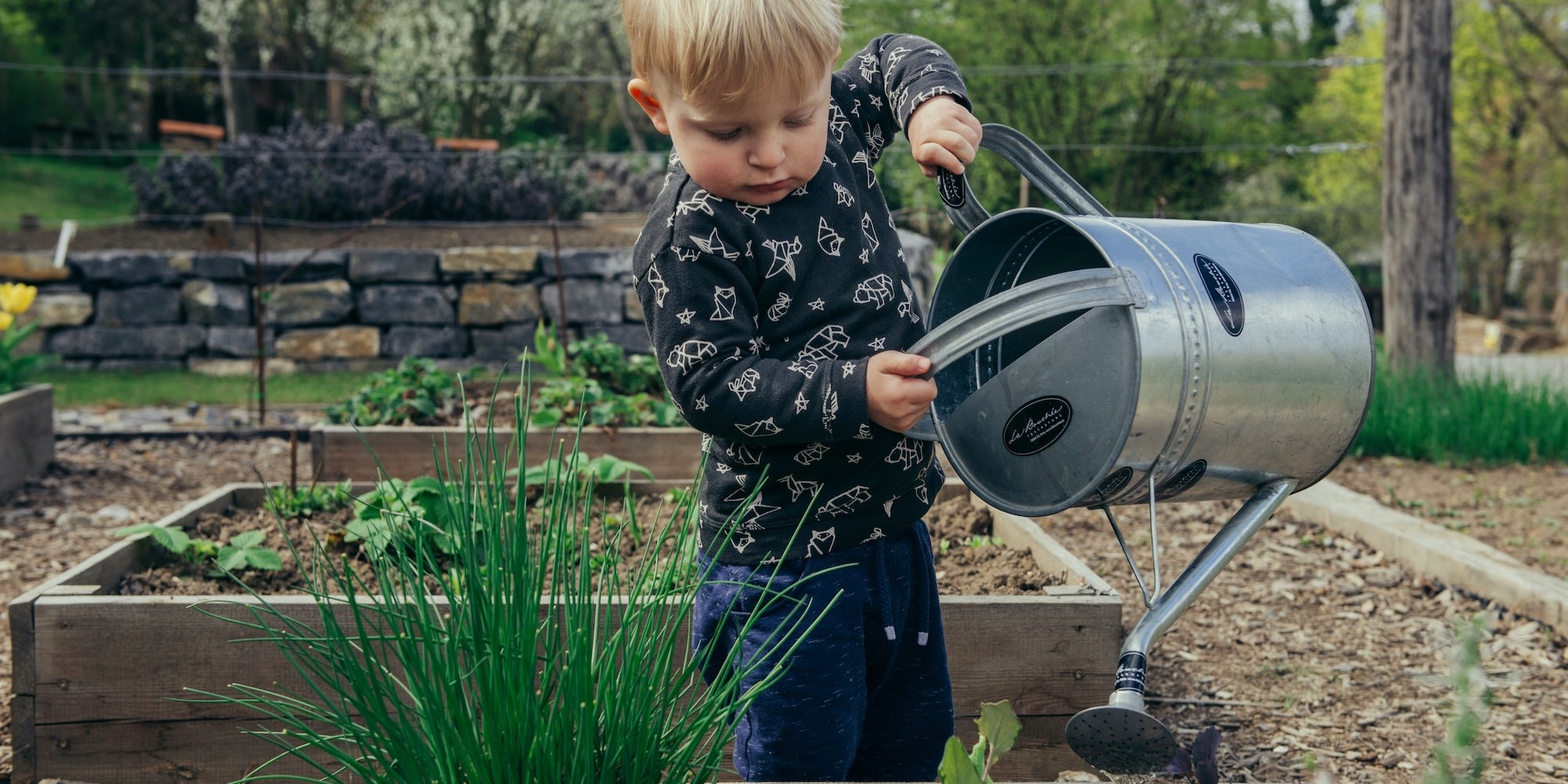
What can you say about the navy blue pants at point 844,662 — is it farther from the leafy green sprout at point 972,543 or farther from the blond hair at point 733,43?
the leafy green sprout at point 972,543

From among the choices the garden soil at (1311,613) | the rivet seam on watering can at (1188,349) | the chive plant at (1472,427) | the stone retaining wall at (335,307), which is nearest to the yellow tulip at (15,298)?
the garden soil at (1311,613)

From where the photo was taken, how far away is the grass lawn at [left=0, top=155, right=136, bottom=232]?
48.8 feet

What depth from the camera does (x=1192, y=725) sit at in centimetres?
240

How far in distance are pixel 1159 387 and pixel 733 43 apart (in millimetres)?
551

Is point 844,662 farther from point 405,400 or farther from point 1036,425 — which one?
point 405,400

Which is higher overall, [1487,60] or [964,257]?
[1487,60]

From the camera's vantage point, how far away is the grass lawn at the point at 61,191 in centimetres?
1486

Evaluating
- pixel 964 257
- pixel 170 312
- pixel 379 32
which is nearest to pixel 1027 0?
pixel 170 312

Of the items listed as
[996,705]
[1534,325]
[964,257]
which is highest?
[964,257]

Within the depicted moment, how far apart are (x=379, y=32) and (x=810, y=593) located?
55.0ft

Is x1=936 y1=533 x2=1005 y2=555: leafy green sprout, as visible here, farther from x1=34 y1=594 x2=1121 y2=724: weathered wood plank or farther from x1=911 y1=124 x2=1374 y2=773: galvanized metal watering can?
x1=911 y1=124 x2=1374 y2=773: galvanized metal watering can

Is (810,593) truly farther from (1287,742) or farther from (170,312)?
(170,312)

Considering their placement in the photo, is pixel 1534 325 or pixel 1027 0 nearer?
pixel 1027 0

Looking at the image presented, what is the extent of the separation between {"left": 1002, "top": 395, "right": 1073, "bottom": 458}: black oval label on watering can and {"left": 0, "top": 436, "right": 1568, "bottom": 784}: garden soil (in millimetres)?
441
